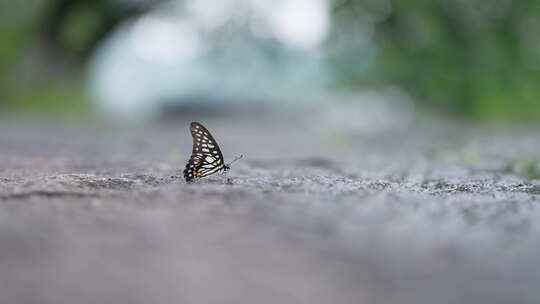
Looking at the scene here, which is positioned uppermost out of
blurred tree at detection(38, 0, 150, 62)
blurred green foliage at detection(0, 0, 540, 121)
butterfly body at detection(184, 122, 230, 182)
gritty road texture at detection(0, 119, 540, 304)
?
blurred tree at detection(38, 0, 150, 62)

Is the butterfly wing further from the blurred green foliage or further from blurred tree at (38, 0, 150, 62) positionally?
blurred tree at (38, 0, 150, 62)

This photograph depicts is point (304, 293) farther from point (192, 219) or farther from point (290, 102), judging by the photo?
point (290, 102)

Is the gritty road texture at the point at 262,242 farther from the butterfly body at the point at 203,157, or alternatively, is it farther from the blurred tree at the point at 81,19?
the blurred tree at the point at 81,19

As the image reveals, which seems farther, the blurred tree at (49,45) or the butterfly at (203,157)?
the blurred tree at (49,45)

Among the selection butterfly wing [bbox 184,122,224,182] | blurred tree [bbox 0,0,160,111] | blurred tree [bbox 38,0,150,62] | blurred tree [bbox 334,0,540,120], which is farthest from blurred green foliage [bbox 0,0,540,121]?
blurred tree [bbox 0,0,160,111]

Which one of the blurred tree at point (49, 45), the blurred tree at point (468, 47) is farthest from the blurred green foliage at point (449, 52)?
the blurred tree at point (49, 45)

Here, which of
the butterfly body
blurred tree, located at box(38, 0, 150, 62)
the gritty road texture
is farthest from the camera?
blurred tree, located at box(38, 0, 150, 62)
